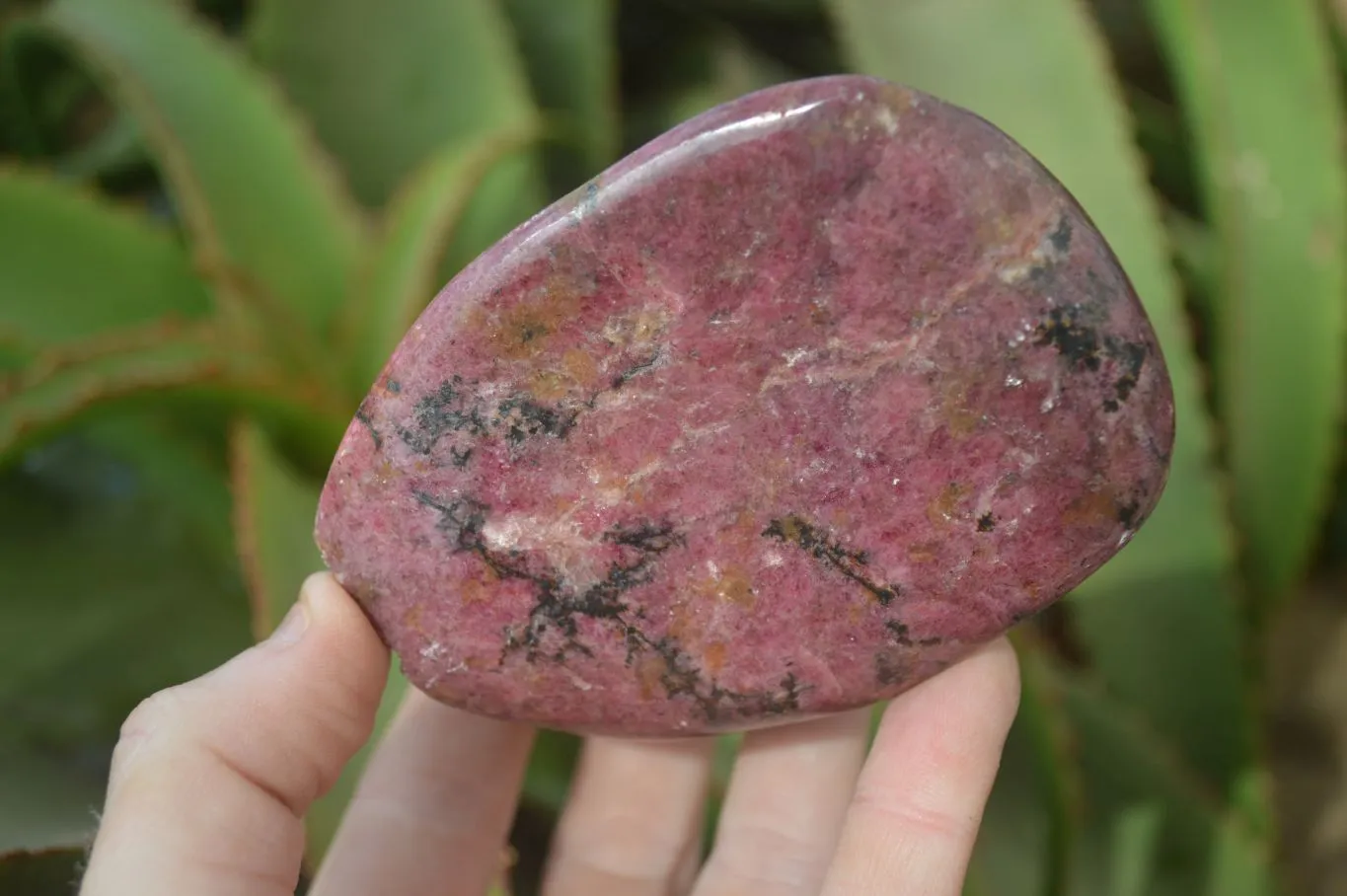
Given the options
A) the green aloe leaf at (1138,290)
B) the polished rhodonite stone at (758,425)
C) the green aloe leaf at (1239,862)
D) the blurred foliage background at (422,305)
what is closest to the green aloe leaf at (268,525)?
the blurred foliage background at (422,305)

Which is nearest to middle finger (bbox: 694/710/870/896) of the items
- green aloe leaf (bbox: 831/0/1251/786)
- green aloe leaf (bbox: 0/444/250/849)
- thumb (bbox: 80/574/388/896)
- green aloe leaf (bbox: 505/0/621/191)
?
thumb (bbox: 80/574/388/896)

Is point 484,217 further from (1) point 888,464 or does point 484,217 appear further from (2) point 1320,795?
(2) point 1320,795

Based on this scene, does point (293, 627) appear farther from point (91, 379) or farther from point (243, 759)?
point (91, 379)

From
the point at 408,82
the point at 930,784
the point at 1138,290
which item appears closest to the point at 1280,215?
the point at 1138,290

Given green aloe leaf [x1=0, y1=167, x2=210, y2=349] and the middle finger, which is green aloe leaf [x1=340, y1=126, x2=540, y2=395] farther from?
the middle finger

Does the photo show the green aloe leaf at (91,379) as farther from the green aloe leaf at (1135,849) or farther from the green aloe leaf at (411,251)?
the green aloe leaf at (1135,849)
